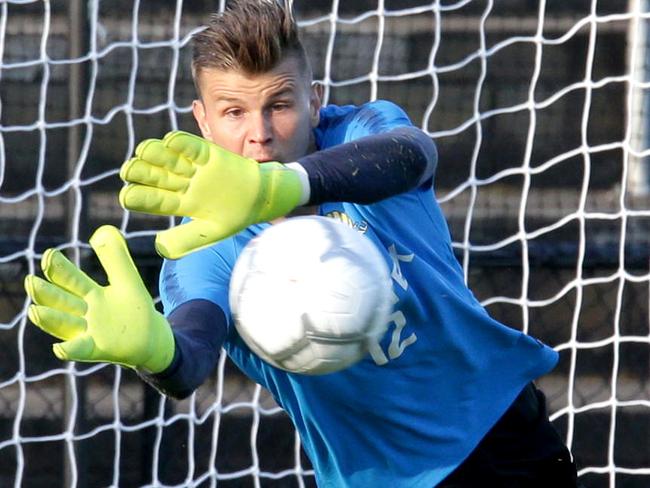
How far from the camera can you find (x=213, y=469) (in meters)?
3.70

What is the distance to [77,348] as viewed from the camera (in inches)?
64.6

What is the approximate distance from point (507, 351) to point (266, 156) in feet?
2.07

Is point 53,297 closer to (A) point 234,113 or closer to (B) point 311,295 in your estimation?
(B) point 311,295

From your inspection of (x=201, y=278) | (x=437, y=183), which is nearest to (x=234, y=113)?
(x=201, y=278)

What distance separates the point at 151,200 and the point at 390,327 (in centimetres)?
69

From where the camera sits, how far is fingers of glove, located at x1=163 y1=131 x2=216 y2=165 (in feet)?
5.16

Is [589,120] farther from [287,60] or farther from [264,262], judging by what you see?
[264,262]

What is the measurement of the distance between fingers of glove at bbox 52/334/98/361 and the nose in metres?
0.57

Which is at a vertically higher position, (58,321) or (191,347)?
(58,321)

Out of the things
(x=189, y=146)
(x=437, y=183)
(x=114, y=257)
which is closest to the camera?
(x=189, y=146)

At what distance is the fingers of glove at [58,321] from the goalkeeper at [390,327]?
0.10m

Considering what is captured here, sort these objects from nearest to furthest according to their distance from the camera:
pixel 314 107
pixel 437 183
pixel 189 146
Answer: pixel 189 146, pixel 314 107, pixel 437 183

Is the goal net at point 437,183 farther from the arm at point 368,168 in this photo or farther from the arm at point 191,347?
the arm at point 368,168

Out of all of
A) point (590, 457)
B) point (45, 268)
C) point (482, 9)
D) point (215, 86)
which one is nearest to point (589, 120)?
point (482, 9)
